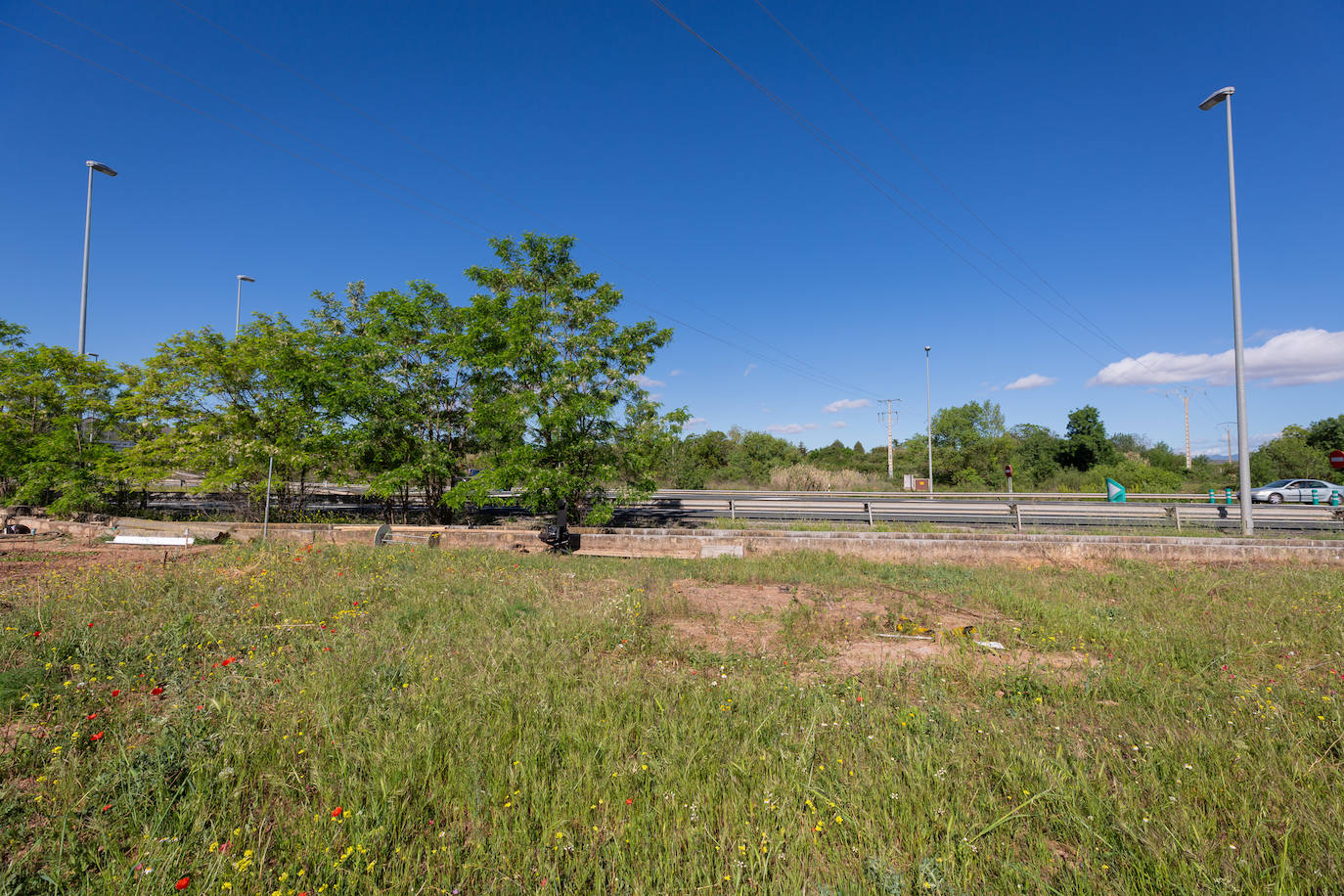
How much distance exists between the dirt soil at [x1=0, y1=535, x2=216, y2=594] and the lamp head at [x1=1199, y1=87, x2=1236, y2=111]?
24.4 meters

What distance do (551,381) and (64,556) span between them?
9581 mm

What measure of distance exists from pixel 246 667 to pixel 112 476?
15.2 metres

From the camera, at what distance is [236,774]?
3229 millimetres

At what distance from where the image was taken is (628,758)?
351cm

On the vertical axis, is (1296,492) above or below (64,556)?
above

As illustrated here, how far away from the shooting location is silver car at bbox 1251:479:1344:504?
24859mm

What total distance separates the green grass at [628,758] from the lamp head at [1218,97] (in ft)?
46.1

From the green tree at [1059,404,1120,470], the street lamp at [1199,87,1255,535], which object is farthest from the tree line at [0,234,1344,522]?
the green tree at [1059,404,1120,470]

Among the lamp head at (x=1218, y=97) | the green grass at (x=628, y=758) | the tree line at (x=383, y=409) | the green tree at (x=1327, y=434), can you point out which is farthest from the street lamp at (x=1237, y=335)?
the green tree at (x=1327, y=434)

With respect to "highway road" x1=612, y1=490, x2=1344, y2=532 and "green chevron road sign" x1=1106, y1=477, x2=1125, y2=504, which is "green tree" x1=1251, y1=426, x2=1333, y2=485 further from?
"green chevron road sign" x1=1106, y1=477, x2=1125, y2=504

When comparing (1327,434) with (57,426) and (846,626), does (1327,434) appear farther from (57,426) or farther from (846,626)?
(57,426)

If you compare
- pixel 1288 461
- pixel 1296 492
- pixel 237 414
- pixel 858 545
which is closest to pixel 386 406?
pixel 237 414

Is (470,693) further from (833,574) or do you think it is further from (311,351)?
(311,351)

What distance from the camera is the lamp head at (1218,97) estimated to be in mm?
13188
